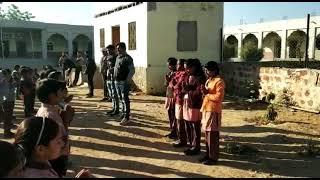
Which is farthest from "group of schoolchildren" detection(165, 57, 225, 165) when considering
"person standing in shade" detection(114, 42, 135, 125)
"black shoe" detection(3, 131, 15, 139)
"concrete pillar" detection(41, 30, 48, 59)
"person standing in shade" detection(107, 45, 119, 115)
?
"concrete pillar" detection(41, 30, 48, 59)

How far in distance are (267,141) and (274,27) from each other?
92.8 feet

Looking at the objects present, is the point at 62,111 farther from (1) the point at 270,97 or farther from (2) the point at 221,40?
(2) the point at 221,40

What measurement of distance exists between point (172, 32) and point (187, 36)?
0.61m

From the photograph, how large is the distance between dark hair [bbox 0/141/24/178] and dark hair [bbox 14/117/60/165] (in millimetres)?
174

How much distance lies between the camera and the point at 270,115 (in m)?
9.62

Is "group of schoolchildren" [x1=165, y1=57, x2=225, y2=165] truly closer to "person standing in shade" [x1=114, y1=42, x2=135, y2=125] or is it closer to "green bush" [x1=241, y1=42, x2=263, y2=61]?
"person standing in shade" [x1=114, y1=42, x2=135, y2=125]

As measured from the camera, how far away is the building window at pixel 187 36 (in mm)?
14656

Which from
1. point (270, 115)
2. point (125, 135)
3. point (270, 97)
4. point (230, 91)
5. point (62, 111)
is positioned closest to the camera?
point (62, 111)

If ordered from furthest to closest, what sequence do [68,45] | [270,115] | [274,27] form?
1. [68,45]
2. [274,27]
3. [270,115]

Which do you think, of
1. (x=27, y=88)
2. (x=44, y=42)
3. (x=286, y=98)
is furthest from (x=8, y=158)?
(x=44, y=42)

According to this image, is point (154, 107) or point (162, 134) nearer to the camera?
point (162, 134)

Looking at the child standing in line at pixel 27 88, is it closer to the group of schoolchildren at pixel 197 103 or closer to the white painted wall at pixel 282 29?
the group of schoolchildren at pixel 197 103

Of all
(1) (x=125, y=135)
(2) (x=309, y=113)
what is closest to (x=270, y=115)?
(2) (x=309, y=113)

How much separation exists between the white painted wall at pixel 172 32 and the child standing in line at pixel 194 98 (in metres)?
7.99
